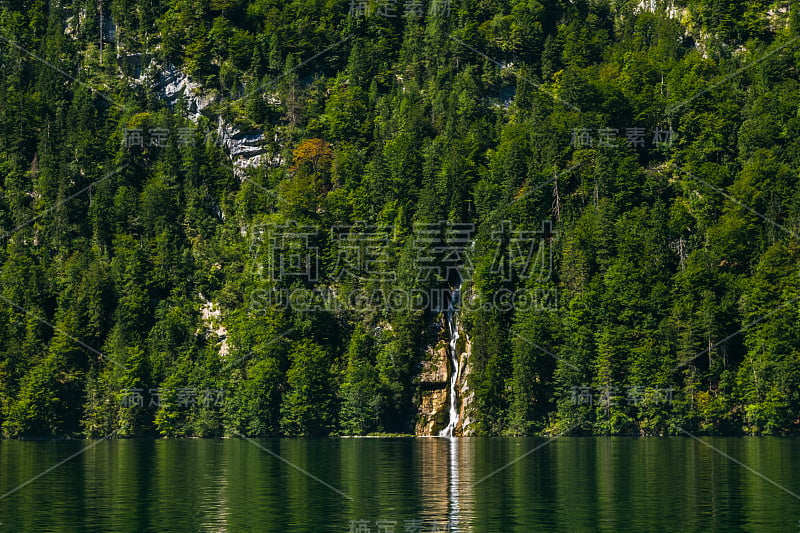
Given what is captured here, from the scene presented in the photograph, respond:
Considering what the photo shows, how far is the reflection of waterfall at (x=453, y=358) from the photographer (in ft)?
535

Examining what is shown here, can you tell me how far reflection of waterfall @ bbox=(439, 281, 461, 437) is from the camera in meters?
163

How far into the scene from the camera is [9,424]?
170750mm

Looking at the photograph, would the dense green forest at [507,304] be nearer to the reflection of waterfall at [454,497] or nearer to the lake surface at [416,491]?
the lake surface at [416,491]

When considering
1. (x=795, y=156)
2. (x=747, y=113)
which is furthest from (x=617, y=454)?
(x=747, y=113)

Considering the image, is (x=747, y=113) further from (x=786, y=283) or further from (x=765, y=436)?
(x=765, y=436)

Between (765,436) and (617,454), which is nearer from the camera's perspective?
(617,454)

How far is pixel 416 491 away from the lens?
6900cm

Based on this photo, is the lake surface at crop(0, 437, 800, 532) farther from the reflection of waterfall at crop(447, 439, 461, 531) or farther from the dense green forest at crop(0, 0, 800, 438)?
the dense green forest at crop(0, 0, 800, 438)

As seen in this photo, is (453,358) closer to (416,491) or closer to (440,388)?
(440,388)

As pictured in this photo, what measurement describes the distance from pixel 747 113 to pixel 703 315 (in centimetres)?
5415

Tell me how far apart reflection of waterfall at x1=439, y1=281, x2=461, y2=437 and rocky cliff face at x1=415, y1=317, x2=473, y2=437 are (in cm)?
59

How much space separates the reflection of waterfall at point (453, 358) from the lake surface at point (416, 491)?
1993 inches

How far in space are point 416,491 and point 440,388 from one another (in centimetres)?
9913

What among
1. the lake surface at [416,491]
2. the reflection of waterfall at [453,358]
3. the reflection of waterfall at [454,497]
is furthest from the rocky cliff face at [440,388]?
the reflection of waterfall at [454,497]
